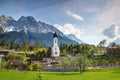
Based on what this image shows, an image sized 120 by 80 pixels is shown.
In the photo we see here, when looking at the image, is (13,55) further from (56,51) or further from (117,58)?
(117,58)

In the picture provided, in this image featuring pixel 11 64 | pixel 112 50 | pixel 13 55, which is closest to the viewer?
pixel 11 64

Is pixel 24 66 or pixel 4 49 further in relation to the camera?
pixel 4 49

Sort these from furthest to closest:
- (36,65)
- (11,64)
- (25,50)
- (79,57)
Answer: (25,50), (11,64), (36,65), (79,57)

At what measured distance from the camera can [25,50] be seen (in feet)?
419

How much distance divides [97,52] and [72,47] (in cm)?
1132

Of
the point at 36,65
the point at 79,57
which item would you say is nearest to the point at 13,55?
the point at 36,65

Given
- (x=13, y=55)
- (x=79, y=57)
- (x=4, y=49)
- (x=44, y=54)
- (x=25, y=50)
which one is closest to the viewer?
(x=79, y=57)

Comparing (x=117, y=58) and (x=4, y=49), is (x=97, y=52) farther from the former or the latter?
(x=4, y=49)

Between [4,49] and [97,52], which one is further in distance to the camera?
[4,49]

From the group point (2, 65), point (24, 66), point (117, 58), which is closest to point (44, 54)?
point (117, 58)

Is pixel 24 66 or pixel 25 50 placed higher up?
pixel 25 50

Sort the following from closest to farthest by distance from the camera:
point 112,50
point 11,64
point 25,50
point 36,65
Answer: point 36,65, point 11,64, point 112,50, point 25,50

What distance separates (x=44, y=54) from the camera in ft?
391

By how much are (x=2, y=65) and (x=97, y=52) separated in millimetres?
61244
